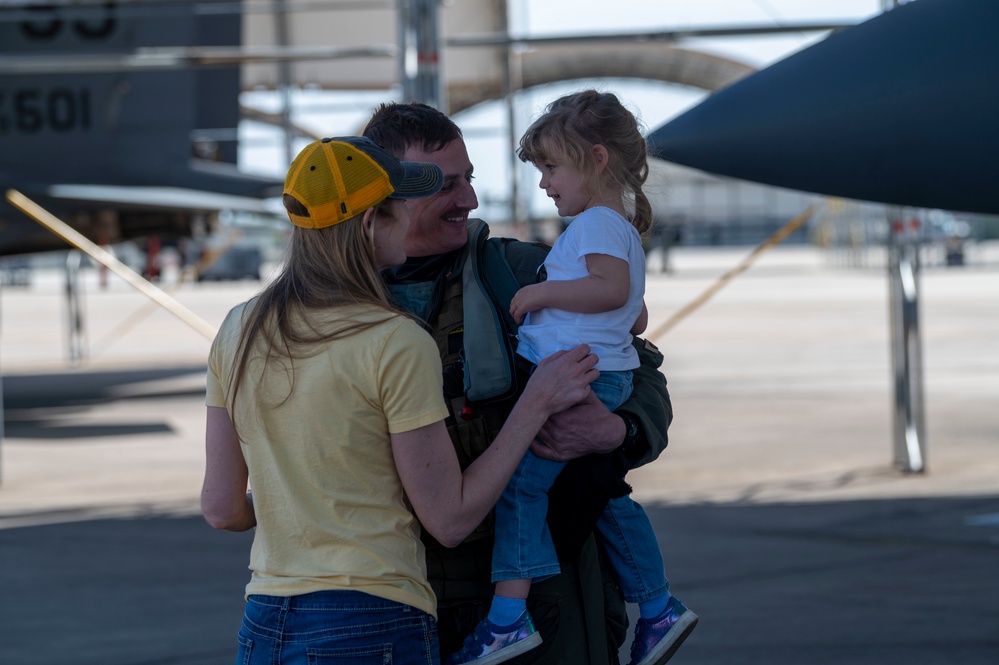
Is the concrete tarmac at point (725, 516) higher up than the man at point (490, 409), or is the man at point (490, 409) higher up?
the man at point (490, 409)

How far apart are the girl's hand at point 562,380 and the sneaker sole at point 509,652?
47 cm

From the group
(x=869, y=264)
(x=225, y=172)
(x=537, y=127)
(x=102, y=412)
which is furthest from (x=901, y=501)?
(x=869, y=264)

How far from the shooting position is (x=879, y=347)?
17.4m

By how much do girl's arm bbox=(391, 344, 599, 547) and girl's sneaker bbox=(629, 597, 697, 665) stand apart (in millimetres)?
626

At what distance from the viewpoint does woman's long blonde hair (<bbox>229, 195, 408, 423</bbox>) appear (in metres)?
2.20

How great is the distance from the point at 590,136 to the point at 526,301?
1.20ft

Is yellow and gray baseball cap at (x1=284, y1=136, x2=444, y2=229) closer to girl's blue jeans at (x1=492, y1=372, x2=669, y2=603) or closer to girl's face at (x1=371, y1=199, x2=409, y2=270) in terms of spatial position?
girl's face at (x1=371, y1=199, x2=409, y2=270)

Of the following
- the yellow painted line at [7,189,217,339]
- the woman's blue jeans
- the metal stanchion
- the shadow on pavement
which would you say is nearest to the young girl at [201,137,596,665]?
the woman's blue jeans

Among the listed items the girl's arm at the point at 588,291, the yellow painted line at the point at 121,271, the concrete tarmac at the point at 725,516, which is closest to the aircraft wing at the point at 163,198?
the concrete tarmac at the point at 725,516

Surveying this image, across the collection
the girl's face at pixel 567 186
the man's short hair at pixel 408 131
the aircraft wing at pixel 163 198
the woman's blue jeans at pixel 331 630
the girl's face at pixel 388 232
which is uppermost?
the aircraft wing at pixel 163 198

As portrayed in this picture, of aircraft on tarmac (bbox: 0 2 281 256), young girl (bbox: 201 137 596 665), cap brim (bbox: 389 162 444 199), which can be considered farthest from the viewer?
aircraft on tarmac (bbox: 0 2 281 256)

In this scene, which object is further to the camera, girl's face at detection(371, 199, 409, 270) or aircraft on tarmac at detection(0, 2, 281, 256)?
aircraft on tarmac at detection(0, 2, 281, 256)

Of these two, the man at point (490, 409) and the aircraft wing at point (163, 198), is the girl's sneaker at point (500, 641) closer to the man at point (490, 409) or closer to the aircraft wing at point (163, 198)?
the man at point (490, 409)

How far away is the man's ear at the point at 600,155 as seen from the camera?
262 centimetres
